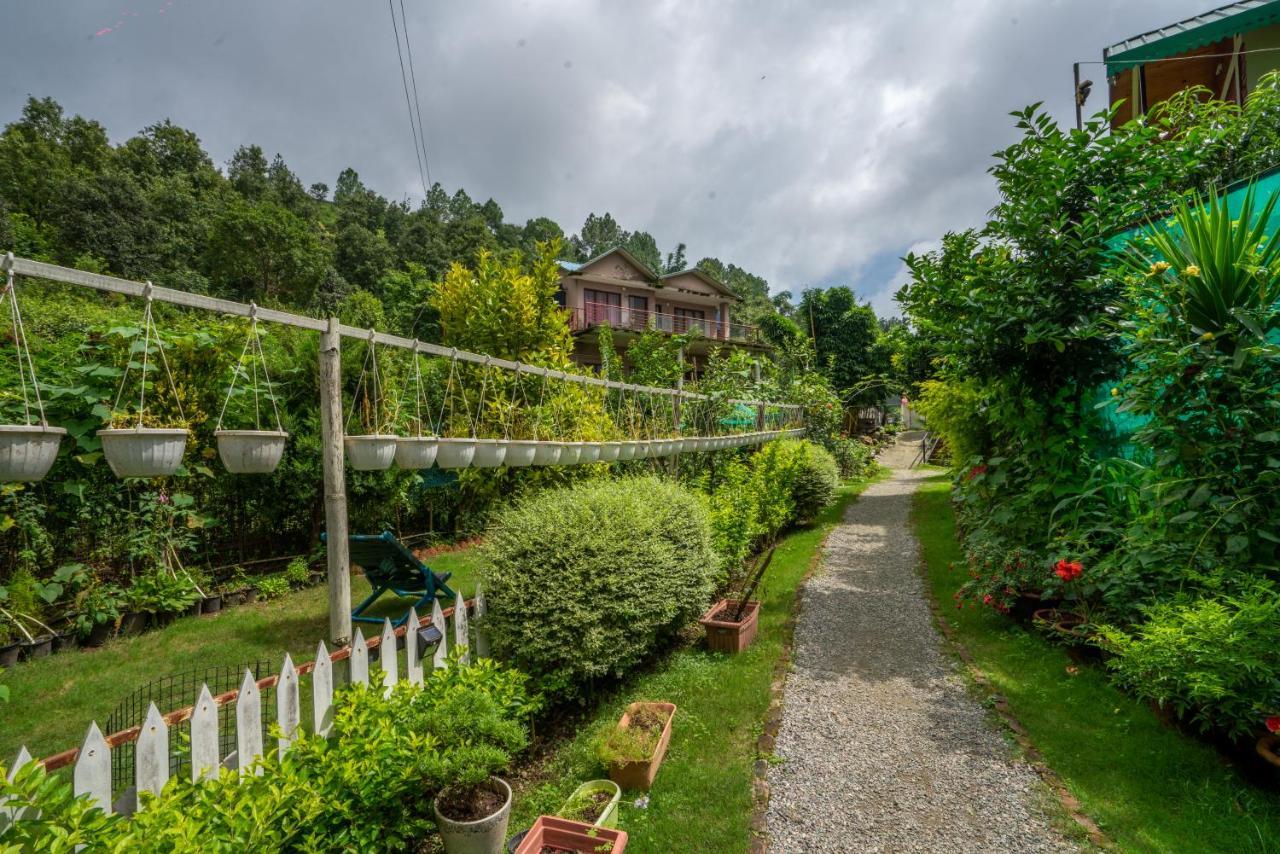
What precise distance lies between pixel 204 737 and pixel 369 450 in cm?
144

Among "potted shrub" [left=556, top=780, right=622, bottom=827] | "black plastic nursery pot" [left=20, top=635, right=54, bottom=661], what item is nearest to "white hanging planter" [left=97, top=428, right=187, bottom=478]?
"potted shrub" [left=556, top=780, right=622, bottom=827]

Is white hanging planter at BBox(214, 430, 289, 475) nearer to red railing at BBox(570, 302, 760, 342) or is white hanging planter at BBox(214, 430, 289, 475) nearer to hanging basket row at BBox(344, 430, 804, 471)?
hanging basket row at BBox(344, 430, 804, 471)

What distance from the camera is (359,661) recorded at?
9.16 ft

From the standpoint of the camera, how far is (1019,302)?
15.6 feet

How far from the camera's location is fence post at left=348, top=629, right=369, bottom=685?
2749mm

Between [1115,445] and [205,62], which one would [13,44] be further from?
[1115,445]

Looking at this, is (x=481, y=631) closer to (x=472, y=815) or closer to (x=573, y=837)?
(x=472, y=815)

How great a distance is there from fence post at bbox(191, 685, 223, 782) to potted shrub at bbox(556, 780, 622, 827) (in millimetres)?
1445

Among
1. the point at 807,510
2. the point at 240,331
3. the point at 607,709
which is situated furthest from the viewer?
the point at 807,510

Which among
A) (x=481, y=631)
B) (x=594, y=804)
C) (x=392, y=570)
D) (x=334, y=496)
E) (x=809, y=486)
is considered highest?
(x=334, y=496)

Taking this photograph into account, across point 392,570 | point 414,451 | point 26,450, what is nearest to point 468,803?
point 414,451

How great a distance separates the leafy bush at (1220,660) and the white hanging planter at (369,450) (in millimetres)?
4116

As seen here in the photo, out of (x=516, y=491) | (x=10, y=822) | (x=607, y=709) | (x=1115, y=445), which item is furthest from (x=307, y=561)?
(x=1115, y=445)

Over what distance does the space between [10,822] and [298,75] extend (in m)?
5.35
